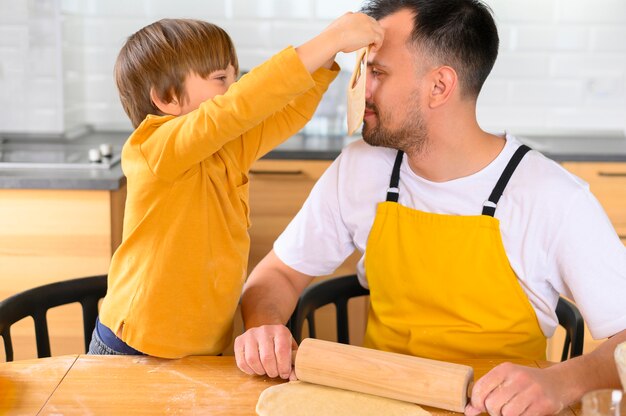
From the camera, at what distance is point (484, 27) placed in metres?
1.77

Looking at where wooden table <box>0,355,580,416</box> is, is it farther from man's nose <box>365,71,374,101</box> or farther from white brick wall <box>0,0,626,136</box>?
white brick wall <box>0,0,626,136</box>

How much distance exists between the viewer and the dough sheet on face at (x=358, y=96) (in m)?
1.58

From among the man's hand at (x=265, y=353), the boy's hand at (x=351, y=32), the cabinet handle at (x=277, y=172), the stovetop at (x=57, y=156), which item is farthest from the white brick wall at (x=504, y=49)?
the man's hand at (x=265, y=353)

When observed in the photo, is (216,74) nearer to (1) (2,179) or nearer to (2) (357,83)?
(2) (357,83)

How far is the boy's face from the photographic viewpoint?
5.36 feet

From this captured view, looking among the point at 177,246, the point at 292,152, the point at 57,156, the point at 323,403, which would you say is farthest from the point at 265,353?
the point at 57,156

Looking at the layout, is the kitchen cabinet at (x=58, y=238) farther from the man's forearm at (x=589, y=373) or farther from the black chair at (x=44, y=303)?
the man's forearm at (x=589, y=373)

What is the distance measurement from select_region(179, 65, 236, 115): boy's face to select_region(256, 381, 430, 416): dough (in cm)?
62

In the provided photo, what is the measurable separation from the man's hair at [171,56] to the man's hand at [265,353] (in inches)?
20.8

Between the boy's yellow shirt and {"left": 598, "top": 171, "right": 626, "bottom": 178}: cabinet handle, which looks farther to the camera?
{"left": 598, "top": 171, "right": 626, "bottom": 178}: cabinet handle

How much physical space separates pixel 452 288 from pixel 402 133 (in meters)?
0.34

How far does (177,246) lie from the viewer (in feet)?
4.99

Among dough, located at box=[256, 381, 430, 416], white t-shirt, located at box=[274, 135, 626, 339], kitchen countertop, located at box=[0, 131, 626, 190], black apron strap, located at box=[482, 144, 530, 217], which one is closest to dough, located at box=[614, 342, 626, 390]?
dough, located at box=[256, 381, 430, 416]

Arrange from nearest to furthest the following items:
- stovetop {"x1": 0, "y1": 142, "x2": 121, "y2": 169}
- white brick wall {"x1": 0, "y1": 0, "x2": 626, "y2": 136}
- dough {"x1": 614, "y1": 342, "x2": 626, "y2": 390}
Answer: dough {"x1": 614, "y1": 342, "x2": 626, "y2": 390} → stovetop {"x1": 0, "y1": 142, "x2": 121, "y2": 169} → white brick wall {"x1": 0, "y1": 0, "x2": 626, "y2": 136}
